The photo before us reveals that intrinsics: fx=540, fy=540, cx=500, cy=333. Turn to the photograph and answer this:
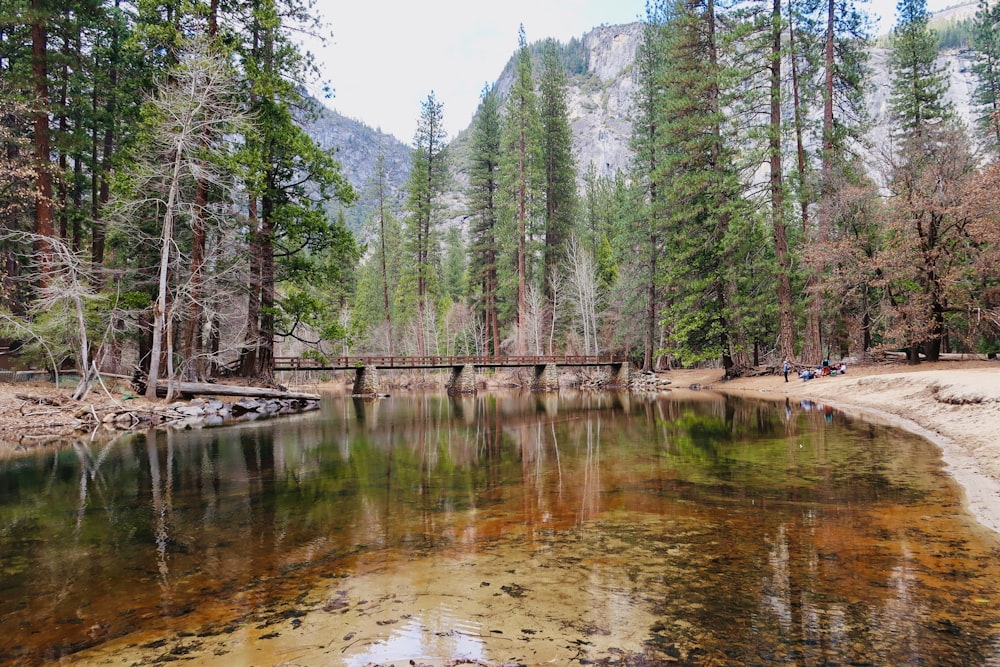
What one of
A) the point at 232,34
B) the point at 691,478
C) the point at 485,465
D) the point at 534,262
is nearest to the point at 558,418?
the point at 485,465

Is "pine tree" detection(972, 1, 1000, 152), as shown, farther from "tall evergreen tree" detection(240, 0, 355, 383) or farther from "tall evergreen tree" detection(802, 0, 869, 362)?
"tall evergreen tree" detection(240, 0, 355, 383)

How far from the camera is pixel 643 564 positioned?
495cm

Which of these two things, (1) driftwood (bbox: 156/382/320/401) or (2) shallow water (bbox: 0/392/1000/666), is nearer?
(2) shallow water (bbox: 0/392/1000/666)

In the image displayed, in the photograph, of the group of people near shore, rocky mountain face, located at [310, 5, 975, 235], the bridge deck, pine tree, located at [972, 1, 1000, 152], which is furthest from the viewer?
rocky mountain face, located at [310, 5, 975, 235]

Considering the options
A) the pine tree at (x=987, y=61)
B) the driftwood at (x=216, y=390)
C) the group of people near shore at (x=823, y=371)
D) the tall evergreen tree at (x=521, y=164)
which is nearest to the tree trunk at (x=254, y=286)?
the driftwood at (x=216, y=390)

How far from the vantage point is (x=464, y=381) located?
37.1 meters

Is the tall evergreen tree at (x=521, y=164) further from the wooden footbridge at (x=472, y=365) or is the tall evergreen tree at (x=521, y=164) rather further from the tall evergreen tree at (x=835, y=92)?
the tall evergreen tree at (x=835, y=92)

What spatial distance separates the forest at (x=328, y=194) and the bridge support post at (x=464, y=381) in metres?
7.37

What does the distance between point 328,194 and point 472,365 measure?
16356 mm

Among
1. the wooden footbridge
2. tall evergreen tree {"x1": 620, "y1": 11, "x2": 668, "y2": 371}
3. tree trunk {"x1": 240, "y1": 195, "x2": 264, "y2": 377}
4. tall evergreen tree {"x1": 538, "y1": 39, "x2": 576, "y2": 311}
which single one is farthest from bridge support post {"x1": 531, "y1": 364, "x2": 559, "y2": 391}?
tree trunk {"x1": 240, "y1": 195, "x2": 264, "y2": 377}

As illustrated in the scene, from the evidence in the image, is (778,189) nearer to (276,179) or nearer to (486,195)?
(276,179)

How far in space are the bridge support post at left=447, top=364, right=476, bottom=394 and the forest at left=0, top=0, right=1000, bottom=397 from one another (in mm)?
7374

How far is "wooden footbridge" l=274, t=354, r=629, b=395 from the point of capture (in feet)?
114

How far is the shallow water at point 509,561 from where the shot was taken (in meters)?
3.61
